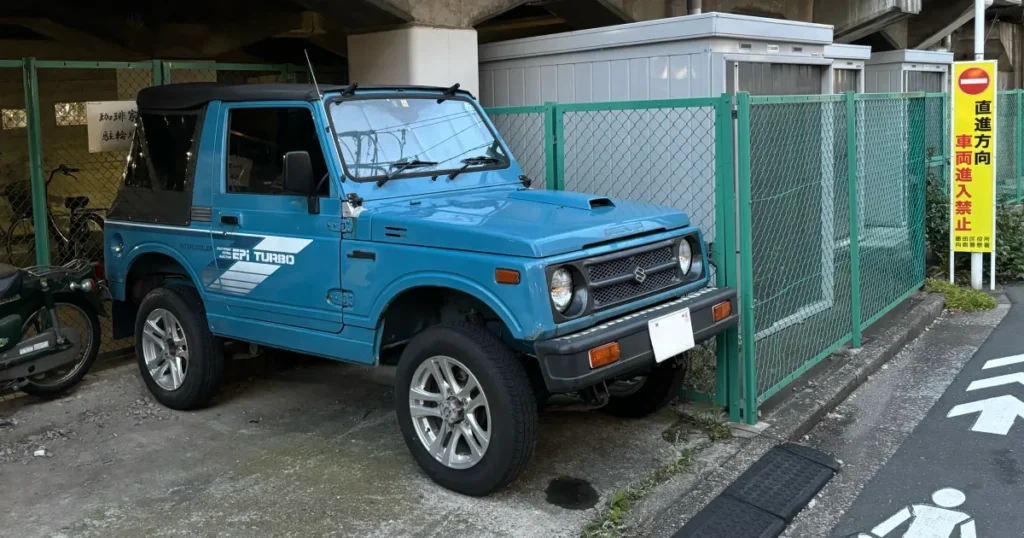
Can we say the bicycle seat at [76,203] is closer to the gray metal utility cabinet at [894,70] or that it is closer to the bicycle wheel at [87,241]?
the bicycle wheel at [87,241]

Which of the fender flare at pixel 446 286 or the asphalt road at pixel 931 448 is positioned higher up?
the fender flare at pixel 446 286

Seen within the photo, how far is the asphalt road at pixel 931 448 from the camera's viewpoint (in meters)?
4.40

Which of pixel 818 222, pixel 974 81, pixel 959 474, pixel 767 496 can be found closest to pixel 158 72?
pixel 818 222

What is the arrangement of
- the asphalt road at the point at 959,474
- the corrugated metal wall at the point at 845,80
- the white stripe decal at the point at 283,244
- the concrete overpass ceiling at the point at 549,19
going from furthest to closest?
1. the concrete overpass ceiling at the point at 549,19
2. the corrugated metal wall at the point at 845,80
3. the white stripe decal at the point at 283,244
4. the asphalt road at the point at 959,474

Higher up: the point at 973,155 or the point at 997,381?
the point at 973,155

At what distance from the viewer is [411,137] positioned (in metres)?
5.40

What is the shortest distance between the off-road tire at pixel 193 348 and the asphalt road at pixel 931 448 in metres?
3.56

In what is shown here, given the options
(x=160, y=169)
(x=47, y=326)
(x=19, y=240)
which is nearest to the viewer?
(x=160, y=169)

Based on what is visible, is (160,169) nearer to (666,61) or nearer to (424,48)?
(424,48)

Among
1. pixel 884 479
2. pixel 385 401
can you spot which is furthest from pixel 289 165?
pixel 884 479

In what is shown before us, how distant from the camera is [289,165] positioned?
4809 millimetres

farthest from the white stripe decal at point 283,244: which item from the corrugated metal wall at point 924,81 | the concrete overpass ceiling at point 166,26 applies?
the corrugated metal wall at point 924,81

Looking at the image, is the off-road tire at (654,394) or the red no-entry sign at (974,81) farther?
the red no-entry sign at (974,81)

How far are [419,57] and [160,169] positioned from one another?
7.84 feet
